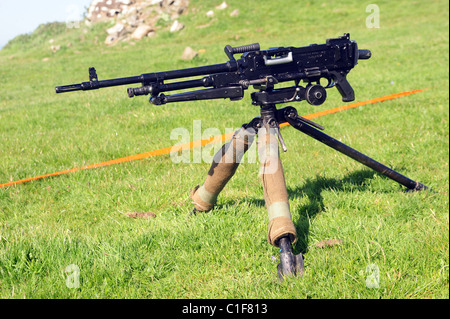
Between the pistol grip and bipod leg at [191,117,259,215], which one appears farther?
the pistol grip

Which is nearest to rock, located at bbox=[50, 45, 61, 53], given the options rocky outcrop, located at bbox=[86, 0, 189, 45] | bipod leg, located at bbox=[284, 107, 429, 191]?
rocky outcrop, located at bbox=[86, 0, 189, 45]

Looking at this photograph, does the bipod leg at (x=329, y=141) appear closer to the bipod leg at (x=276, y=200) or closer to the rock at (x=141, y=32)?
the bipod leg at (x=276, y=200)

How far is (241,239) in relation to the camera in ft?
13.0

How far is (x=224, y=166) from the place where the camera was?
4113 mm

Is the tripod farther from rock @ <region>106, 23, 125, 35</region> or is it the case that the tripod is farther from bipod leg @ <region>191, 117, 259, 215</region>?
rock @ <region>106, 23, 125, 35</region>

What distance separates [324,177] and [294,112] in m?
1.60

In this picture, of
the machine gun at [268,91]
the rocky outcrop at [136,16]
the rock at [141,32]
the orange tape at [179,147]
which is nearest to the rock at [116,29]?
the rocky outcrop at [136,16]

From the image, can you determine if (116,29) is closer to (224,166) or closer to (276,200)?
(224,166)

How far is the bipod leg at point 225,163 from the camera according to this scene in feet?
13.3

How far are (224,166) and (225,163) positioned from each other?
35mm

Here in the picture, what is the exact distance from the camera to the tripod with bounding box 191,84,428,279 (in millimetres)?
3422

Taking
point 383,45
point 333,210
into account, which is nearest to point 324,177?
point 333,210

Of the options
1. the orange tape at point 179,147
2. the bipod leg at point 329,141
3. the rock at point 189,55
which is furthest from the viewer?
the rock at point 189,55

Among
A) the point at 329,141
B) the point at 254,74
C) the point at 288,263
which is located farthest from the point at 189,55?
the point at 288,263
